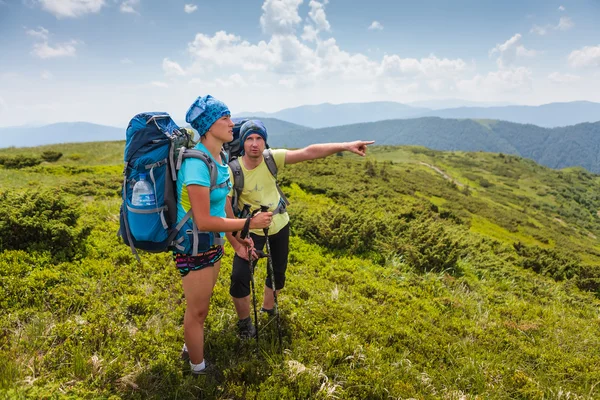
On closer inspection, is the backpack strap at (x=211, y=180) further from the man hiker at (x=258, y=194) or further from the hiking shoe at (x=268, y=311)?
the hiking shoe at (x=268, y=311)

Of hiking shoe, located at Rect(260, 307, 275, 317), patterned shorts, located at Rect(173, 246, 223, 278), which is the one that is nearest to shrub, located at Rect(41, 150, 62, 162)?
hiking shoe, located at Rect(260, 307, 275, 317)

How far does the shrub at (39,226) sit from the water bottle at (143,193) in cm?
430

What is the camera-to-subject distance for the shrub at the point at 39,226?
5914 millimetres

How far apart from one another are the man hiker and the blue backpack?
0.99 m

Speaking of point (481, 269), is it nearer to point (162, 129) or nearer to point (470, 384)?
point (470, 384)

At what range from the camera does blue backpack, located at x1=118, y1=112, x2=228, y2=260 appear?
307cm

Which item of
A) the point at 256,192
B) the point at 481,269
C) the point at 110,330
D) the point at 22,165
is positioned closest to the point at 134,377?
the point at 110,330

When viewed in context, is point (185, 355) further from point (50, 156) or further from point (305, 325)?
point (50, 156)

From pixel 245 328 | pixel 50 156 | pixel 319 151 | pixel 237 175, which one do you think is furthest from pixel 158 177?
pixel 50 156

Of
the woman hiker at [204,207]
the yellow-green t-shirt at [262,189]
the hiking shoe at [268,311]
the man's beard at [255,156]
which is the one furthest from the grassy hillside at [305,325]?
the man's beard at [255,156]

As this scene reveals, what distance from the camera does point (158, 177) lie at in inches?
122

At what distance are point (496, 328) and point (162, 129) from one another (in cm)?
650

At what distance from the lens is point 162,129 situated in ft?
10.1

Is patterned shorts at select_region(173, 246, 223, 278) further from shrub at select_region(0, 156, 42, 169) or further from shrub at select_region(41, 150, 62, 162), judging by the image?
shrub at select_region(41, 150, 62, 162)
